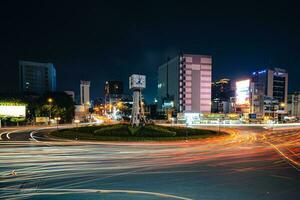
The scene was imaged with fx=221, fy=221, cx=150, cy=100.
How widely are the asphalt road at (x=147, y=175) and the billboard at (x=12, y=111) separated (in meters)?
45.0

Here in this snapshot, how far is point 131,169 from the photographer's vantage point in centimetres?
1855

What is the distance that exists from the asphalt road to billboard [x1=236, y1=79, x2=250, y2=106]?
71.2 meters

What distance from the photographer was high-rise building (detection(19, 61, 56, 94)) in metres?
152

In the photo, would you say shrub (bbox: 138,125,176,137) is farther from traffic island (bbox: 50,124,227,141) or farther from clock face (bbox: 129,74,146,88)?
clock face (bbox: 129,74,146,88)

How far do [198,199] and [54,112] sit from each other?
228 feet

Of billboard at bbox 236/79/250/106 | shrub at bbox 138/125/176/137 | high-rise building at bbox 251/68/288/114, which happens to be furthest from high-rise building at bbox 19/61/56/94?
high-rise building at bbox 251/68/288/114

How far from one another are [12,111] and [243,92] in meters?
85.5

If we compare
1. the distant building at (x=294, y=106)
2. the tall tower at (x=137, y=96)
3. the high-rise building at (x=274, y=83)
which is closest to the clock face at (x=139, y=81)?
the tall tower at (x=137, y=96)

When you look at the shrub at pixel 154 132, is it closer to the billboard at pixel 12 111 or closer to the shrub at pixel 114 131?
the shrub at pixel 114 131

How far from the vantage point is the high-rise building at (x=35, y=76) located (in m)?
152

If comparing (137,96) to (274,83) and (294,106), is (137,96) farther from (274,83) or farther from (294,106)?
(294,106)

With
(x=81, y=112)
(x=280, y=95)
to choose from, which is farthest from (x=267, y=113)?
(x=81, y=112)

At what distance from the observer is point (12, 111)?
63.7 meters

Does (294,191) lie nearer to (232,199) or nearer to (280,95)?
(232,199)
